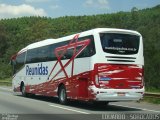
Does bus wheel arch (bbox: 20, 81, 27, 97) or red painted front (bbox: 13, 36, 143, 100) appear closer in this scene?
red painted front (bbox: 13, 36, 143, 100)

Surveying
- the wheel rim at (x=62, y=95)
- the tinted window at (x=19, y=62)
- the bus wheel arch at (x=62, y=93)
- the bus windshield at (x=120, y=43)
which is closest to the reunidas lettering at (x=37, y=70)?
the tinted window at (x=19, y=62)

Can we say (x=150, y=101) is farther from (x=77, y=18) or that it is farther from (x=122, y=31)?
(x=77, y=18)

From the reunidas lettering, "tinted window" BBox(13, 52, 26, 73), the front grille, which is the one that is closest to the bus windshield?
the front grille

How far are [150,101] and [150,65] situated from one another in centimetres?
1412

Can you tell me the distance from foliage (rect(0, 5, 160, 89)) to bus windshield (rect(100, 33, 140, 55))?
56.3 feet

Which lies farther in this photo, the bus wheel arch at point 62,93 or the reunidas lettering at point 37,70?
the reunidas lettering at point 37,70

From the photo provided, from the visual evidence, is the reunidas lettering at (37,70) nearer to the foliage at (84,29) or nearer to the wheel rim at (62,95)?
the wheel rim at (62,95)

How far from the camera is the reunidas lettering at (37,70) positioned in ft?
80.9

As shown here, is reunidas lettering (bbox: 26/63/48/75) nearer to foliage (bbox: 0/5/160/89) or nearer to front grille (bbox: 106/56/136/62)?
front grille (bbox: 106/56/136/62)

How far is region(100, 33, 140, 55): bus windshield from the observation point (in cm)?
1889

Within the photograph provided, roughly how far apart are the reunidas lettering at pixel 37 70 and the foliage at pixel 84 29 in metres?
12.7

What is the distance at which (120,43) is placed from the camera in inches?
755

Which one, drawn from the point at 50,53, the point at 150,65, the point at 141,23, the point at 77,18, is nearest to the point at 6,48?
the point at 77,18

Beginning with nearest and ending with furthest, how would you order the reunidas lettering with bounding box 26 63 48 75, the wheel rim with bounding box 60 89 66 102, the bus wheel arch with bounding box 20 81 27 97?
the wheel rim with bounding box 60 89 66 102 < the reunidas lettering with bounding box 26 63 48 75 < the bus wheel arch with bounding box 20 81 27 97
